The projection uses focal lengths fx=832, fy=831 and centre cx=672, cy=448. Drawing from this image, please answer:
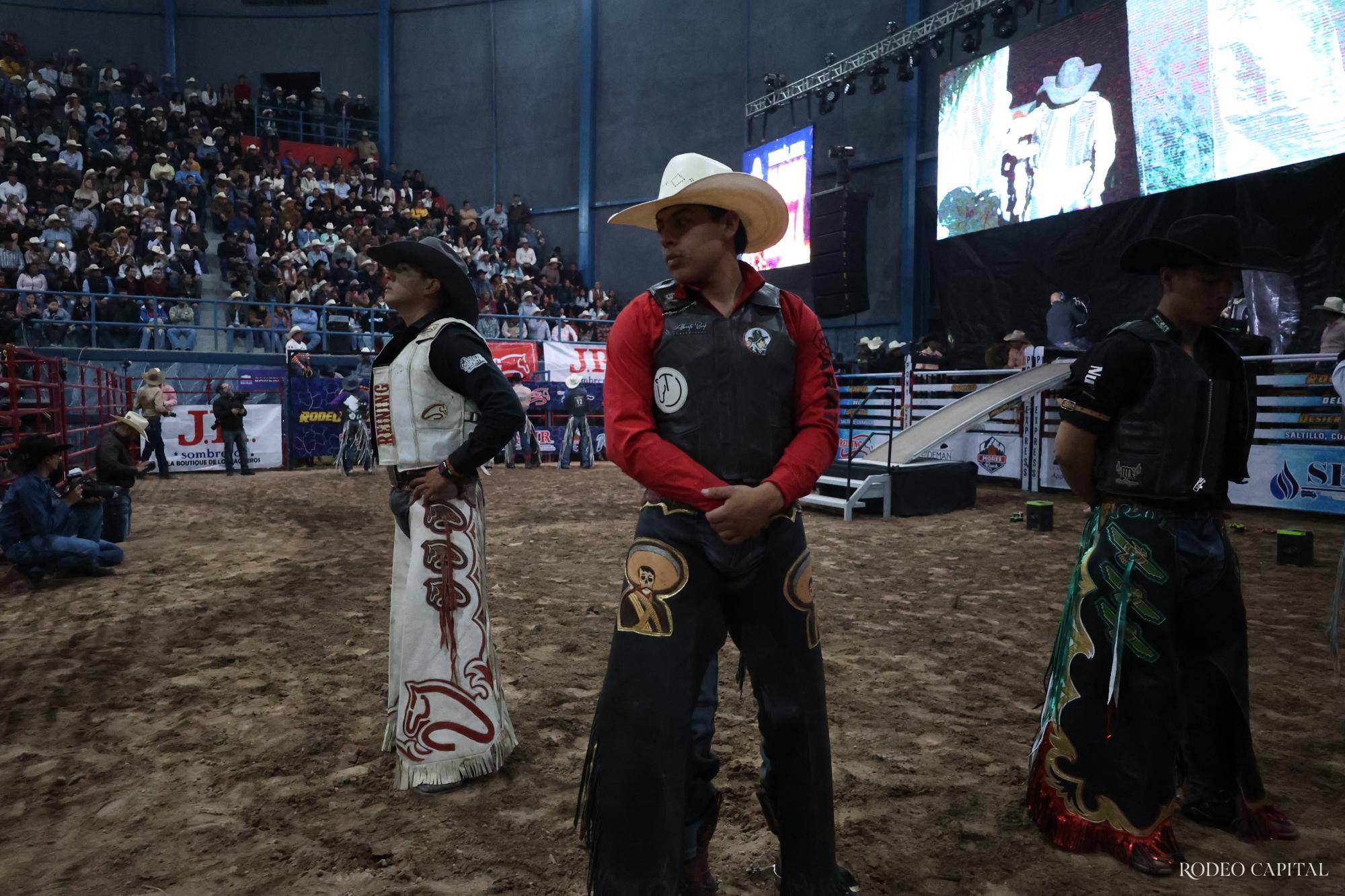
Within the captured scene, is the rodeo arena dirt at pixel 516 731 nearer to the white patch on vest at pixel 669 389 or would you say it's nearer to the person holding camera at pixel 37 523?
the person holding camera at pixel 37 523

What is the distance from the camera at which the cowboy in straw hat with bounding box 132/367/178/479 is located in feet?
45.2

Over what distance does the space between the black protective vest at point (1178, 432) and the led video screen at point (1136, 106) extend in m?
11.0

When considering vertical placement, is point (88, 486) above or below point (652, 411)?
below

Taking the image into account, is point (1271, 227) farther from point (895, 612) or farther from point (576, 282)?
point (576, 282)

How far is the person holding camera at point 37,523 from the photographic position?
6.61 metres

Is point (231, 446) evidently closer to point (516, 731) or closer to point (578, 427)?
point (578, 427)

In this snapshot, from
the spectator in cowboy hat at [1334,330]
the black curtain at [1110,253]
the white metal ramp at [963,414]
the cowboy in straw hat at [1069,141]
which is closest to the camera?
the spectator in cowboy hat at [1334,330]

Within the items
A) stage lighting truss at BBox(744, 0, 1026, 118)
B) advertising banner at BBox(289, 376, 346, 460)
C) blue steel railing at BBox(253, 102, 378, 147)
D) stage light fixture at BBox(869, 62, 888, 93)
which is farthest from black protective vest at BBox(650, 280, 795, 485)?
blue steel railing at BBox(253, 102, 378, 147)

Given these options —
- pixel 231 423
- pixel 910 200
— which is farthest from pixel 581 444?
pixel 910 200

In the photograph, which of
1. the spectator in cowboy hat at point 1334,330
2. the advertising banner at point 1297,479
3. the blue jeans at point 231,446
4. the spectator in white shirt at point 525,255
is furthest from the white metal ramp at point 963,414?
the spectator in white shirt at point 525,255

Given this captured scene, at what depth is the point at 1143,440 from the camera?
2.62 m

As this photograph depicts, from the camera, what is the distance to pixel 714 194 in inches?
84.5

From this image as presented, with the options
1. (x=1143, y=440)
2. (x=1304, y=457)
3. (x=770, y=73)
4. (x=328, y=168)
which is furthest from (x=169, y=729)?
(x=328, y=168)

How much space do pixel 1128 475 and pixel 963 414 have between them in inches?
356
